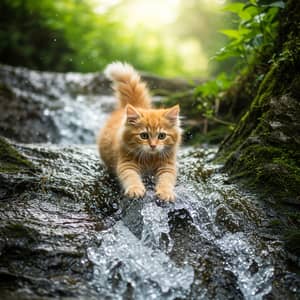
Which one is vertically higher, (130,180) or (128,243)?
(130,180)

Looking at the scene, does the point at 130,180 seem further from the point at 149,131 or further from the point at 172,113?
the point at 172,113

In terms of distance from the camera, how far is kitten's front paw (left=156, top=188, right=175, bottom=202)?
3164mm

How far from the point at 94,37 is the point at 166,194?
27.0 feet

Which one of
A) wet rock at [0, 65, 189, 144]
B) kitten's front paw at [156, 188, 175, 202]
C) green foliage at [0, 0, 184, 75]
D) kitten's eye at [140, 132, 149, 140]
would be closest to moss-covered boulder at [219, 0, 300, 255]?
kitten's front paw at [156, 188, 175, 202]

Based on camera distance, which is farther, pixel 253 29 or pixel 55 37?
pixel 55 37

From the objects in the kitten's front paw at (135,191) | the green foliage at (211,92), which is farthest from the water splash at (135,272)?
the green foliage at (211,92)

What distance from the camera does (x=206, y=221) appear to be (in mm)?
3078

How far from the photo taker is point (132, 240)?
2.87m

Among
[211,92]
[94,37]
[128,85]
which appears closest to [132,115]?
[128,85]

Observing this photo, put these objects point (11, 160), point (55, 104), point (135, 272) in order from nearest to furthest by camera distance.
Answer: point (135, 272) → point (11, 160) → point (55, 104)

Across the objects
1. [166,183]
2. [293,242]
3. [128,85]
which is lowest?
[293,242]

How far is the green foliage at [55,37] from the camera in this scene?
9664mm

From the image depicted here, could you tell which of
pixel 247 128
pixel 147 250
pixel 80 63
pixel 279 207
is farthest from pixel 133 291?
pixel 80 63

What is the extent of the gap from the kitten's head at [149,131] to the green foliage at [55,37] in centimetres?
662
